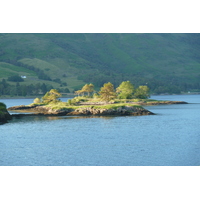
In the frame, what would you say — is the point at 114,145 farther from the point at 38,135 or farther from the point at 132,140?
the point at 38,135

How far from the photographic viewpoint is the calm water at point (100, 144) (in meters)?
54.4

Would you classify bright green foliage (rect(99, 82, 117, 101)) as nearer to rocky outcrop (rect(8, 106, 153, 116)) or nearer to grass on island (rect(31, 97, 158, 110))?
grass on island (rect(31, 97, 158, 110))

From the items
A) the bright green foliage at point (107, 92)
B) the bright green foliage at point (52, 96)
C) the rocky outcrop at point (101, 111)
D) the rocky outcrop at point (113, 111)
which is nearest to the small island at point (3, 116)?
the rocky outcrop at point (101, 111)

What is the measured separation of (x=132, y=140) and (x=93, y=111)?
55.5 m

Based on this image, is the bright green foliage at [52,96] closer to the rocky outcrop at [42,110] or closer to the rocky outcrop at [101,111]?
the rocky outcrop at [42,110]

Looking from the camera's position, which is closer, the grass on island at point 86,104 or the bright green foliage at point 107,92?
the grass on island at point 86,104

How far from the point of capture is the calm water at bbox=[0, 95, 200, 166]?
54.4m

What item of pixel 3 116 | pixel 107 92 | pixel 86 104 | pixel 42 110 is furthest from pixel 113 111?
pixel 86 104

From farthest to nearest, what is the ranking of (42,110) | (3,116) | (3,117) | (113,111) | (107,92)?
1. (107,92)
2. (42,110)
3. (113,111)
4. (3,116)
5. (3,117)

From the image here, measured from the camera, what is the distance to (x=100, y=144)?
2717 inches

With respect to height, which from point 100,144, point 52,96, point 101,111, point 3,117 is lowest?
point 100,144

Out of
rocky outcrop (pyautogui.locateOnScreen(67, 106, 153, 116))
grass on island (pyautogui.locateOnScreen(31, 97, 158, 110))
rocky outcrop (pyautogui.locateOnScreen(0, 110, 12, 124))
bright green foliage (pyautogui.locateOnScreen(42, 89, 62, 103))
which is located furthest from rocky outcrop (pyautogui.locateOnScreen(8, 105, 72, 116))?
rocky outcrop (pyautogui.locateOnScreen(0, 110, 12, 124))

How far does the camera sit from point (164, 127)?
303 feet

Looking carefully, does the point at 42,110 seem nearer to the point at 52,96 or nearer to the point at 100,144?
the point at 52,96
